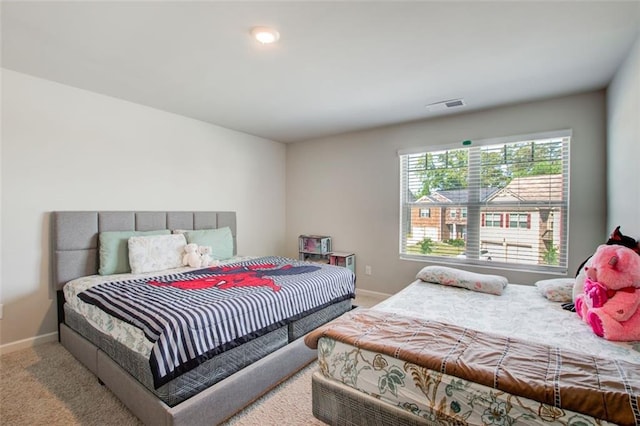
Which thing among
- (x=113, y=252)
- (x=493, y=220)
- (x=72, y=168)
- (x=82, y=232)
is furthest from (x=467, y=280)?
(x=72, y=168)

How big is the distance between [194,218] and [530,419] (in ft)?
11.9

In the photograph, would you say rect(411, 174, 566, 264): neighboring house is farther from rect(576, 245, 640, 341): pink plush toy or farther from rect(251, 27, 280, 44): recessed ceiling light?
rect(251, 27, 280, 44): recessed ceiling light

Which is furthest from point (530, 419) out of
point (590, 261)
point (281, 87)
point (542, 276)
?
point (281, 87)

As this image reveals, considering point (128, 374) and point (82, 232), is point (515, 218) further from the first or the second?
point (82, 232)

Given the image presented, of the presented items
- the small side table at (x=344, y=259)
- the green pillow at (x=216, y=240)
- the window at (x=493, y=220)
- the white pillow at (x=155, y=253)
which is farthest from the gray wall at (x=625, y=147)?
the white pillow at (x=155, y=253)

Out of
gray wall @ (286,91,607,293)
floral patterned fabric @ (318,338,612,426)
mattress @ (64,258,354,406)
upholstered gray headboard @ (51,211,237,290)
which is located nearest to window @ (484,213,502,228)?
gray wall @ (286,91,607,293)

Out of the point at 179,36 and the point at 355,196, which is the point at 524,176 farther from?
the point at 179,36

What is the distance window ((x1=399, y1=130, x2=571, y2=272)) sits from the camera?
3.06m

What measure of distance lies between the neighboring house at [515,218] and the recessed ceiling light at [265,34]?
2745mm

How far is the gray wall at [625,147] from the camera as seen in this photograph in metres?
1.99

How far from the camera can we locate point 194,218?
371 centimetres

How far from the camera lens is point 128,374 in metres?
1.74

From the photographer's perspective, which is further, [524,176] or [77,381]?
[524,176]

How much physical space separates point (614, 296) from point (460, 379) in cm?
120
